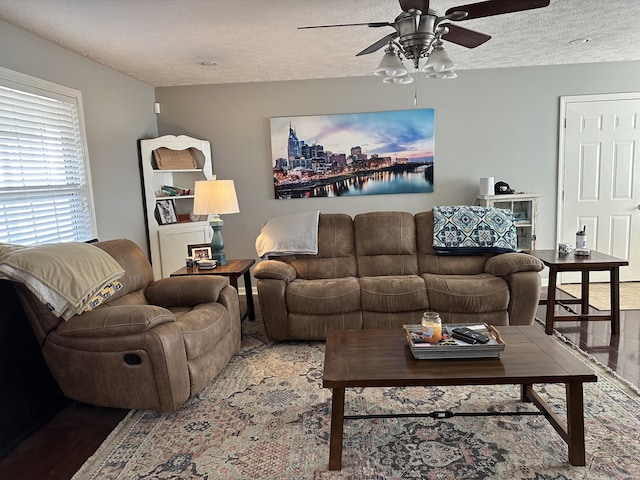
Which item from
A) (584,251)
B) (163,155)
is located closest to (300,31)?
(163,155)

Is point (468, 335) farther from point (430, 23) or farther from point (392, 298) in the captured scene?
point (430, 23)

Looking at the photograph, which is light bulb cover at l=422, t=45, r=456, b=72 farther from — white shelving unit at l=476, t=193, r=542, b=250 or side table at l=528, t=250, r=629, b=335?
white shelving unit at l=476, t=193, r=542, b=250

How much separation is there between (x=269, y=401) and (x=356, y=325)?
100 centimetres

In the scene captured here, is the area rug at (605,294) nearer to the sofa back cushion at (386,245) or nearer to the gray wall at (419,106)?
the gray wall at (419,106)

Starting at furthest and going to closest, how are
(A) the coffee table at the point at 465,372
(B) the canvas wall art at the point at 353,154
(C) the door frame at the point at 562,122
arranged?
(B) the canvas wall art at the point at 353,154 < (C) the door frame at the point at 562,122 < (A) the coffee table at the point at 465,372

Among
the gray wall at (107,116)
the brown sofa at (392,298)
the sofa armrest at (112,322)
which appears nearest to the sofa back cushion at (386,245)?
the brown sofa at (392,298)

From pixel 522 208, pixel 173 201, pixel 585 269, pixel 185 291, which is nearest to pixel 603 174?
pixel 522 208

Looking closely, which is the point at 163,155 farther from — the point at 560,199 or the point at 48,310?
the point at 560,199

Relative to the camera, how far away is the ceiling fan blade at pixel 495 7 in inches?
78.8

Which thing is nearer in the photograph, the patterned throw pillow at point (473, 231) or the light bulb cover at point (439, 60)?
the light bulb cover at point (439, 60)

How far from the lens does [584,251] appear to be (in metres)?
3.48

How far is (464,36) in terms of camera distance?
93.8 inches

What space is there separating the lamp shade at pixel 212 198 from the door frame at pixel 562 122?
3.54m

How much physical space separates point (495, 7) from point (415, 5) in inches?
16.2
